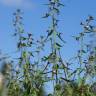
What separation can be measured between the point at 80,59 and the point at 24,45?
100 cm

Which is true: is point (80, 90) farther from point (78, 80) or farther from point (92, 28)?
point (92, 28)

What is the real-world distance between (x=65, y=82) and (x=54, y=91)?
18 cm

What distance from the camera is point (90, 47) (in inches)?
208

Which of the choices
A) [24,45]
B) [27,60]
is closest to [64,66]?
[27,60]

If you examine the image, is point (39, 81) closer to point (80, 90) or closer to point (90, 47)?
point (80, 90)

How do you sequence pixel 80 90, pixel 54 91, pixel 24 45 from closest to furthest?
pixel 54 91 → pixel 80 90 → pixel 24 45

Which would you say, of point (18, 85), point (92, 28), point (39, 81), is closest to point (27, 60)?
point (18, 85)

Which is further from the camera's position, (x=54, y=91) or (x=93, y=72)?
(x=93, y=72)

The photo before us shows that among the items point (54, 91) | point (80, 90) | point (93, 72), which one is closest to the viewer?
point (54, 91)

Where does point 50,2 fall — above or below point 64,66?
above

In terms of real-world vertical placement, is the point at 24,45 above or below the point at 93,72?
above

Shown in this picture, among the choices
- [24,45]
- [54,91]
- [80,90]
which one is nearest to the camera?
[54,91]

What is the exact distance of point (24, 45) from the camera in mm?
5539

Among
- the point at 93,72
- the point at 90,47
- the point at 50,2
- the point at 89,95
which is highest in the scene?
the point at 50,2
